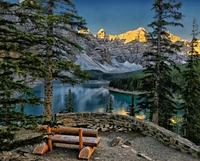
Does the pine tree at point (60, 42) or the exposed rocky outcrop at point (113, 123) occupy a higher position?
the pine tree at point (60, 42)

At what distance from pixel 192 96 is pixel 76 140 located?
15909 mm

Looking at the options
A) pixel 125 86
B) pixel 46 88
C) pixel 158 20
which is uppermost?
pixel 158 20

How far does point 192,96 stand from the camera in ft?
67.8

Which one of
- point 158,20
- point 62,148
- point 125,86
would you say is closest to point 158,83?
point 158,20

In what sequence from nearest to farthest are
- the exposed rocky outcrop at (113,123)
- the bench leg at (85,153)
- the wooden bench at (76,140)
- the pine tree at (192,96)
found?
1. the bench leg at (85,153)
2. the wooden bench at (76,140)
3. the exposed rocky outcrop at (113,123)
4. the pine tree at (192,96)

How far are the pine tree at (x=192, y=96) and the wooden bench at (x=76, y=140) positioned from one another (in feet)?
47.4

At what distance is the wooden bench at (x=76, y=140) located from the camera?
793 centimetres

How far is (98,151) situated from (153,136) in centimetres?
366

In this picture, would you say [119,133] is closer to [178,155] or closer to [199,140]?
[178,155]

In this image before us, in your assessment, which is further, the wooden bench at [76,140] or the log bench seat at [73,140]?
the log bench seat at [73,140]

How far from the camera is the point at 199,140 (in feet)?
69.9

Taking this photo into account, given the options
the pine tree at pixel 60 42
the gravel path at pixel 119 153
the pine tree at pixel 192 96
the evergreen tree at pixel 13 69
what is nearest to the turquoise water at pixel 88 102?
the pine tree at pixel 192 96

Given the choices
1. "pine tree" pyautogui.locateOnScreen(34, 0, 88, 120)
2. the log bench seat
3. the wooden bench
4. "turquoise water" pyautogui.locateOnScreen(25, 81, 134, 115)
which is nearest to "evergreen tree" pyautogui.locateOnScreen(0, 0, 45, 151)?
the wooden bench

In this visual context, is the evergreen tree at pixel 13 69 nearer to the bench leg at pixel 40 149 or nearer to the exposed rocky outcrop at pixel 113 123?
the bench leg at pixel 40 149
